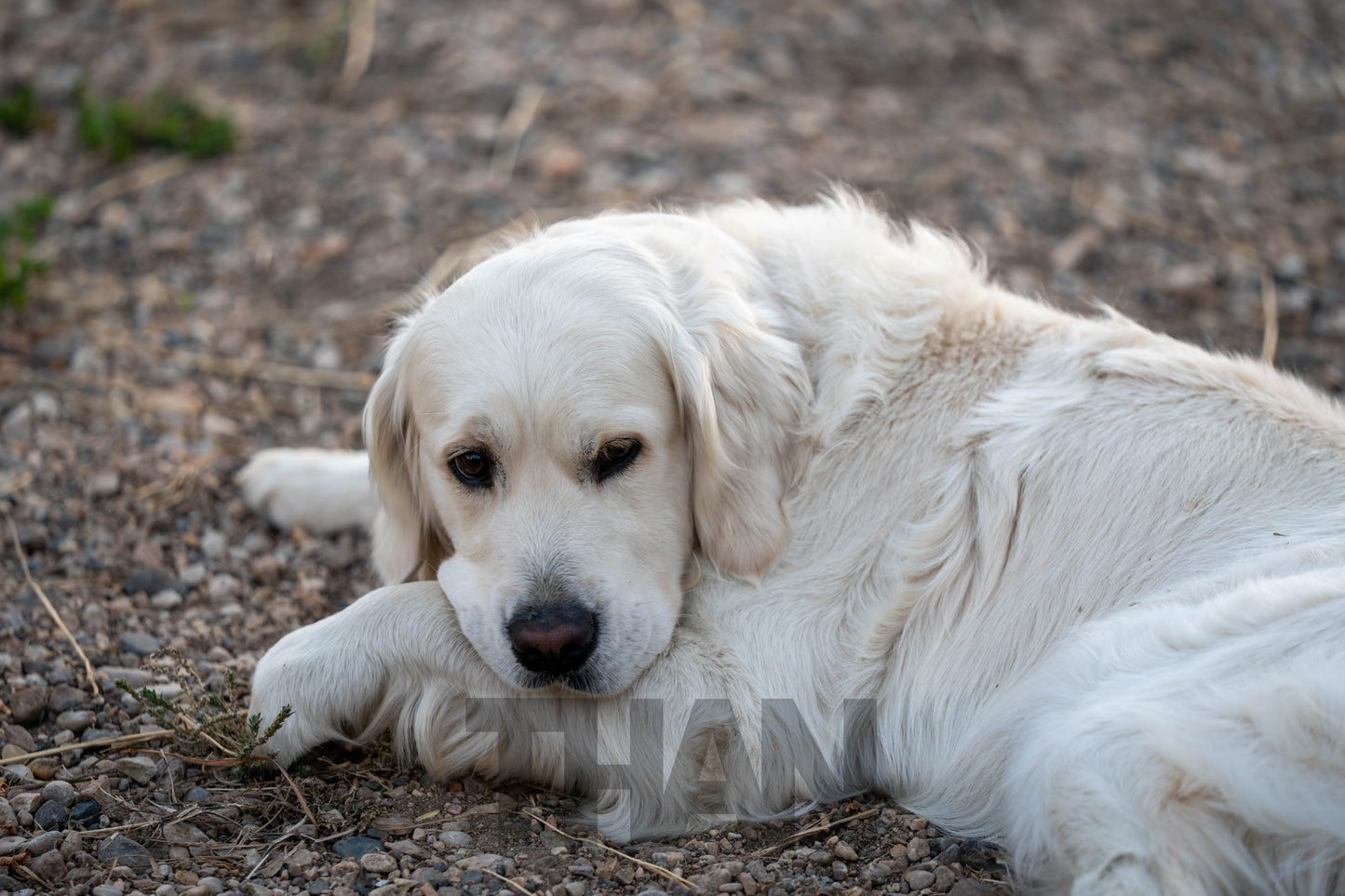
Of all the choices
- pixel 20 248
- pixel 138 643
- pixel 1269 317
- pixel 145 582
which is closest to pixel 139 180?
pixel 20 248

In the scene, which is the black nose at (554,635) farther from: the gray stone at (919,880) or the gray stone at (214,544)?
the gray stone at (214,544)

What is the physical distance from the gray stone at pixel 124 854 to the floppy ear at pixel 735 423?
5.14ft

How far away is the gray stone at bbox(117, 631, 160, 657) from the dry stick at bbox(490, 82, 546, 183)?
3.46 m

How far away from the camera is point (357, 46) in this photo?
754 centimetres

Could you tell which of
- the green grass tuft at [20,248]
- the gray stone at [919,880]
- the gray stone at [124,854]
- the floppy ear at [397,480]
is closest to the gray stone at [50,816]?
the gray stone at [124,854]

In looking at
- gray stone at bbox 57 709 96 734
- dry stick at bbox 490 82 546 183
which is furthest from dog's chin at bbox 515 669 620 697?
dry stick at bbox 490 82 546 183

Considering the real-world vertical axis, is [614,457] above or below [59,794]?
above

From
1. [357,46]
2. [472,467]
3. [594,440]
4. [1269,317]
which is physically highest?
[357,46]

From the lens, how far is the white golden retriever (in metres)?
3.01

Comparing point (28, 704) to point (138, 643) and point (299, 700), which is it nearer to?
point (138, 643)

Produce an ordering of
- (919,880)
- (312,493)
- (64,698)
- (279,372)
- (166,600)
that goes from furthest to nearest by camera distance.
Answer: (279,372)
(312,493)
(166,600)
(64,698)
(919,880)

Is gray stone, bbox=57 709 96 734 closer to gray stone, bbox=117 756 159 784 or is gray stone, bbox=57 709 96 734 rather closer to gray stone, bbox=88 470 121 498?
gray stone, bbox=117 756 159 784

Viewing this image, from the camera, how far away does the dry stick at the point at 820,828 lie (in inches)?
121

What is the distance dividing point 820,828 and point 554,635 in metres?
0.88
